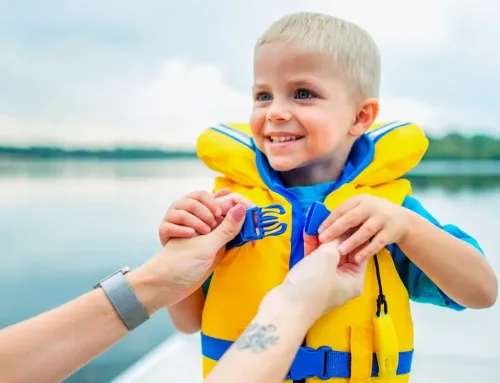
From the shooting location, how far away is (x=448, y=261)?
1.14 metres

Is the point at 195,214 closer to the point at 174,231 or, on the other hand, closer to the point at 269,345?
the point at 174,231

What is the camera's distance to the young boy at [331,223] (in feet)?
3.75

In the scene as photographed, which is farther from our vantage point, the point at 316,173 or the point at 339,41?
the point at 316,173

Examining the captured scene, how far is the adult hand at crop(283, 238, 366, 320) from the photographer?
104cm

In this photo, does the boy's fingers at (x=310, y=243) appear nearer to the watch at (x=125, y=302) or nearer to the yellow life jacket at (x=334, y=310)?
the yellow life jacket at (x=334, y=310)

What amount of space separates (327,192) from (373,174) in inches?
4.8

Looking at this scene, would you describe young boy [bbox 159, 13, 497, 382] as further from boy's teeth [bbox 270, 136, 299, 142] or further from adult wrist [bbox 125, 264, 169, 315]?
adult wrist [bbox 125, 264, 169, 315]

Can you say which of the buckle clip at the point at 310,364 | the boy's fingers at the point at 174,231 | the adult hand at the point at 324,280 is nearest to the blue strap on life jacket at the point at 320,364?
the buckle clip at the point at 310,364

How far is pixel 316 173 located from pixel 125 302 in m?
0.53

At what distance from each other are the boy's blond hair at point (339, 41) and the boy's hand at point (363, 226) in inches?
11.5

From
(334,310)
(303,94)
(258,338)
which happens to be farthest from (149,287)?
(303,94)

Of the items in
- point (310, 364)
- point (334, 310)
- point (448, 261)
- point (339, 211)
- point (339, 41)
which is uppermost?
point (339, 41)

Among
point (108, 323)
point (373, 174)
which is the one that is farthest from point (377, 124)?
point (108, 323)

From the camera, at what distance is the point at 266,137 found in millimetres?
1235
